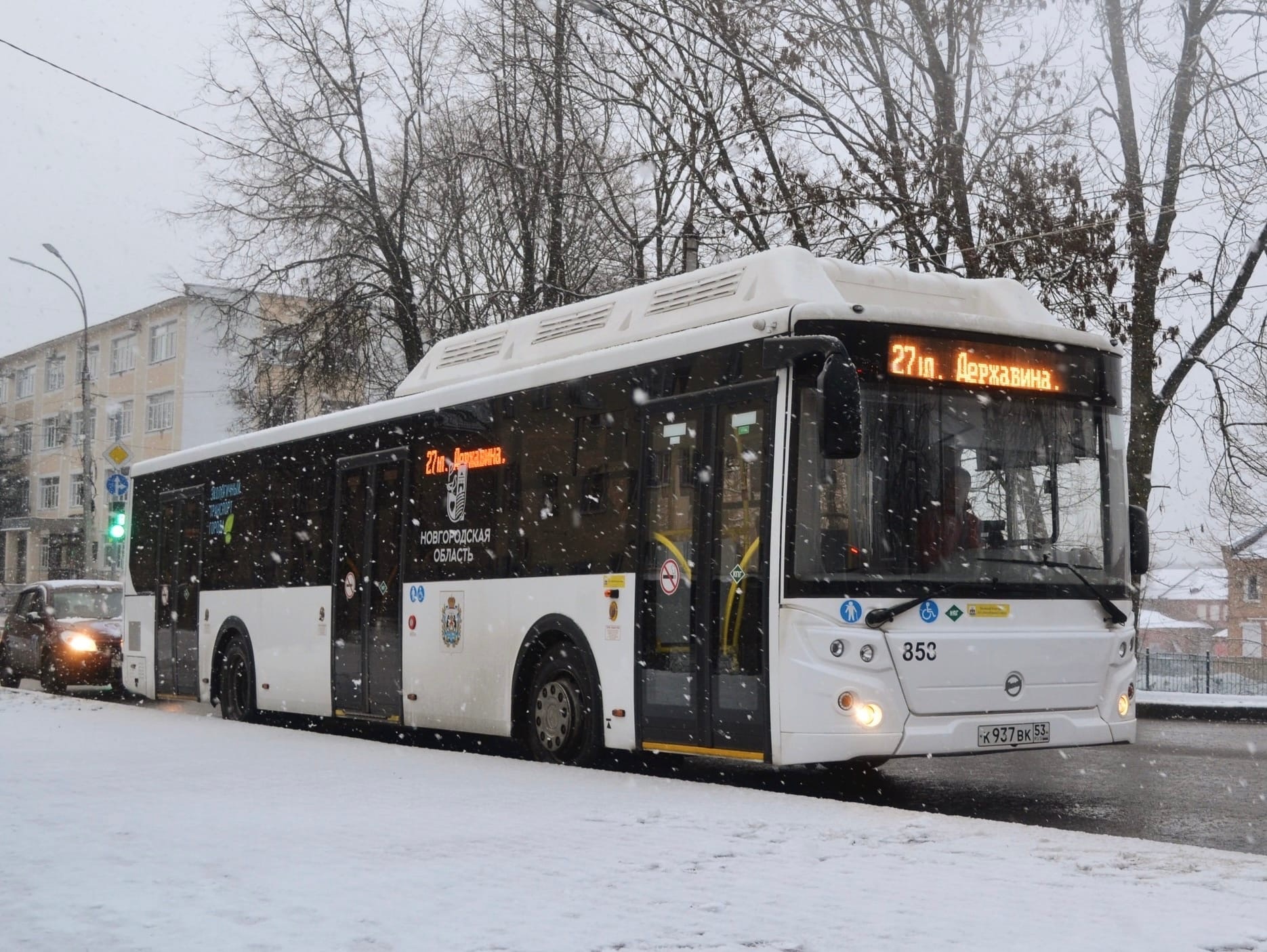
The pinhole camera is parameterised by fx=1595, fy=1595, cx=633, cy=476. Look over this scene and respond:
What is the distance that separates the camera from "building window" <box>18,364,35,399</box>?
8225 centimetres

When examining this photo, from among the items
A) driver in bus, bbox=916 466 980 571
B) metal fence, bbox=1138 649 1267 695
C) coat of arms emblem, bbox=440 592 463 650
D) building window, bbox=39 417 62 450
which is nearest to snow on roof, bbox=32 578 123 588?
coat of arms emblem, bbox=440 592 463 650

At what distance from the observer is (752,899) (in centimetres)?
566

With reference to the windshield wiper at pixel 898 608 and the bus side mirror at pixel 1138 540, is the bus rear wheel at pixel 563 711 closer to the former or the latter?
the windshield wiper at pixel 898 608

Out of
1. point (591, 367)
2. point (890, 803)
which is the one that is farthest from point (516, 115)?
point (890, 803)

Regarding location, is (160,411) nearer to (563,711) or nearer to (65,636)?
(65,636)

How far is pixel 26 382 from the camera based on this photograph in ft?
273

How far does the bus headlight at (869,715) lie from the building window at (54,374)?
7606cm

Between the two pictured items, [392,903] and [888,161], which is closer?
[392,903]

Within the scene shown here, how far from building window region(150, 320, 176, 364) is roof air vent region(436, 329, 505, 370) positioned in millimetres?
56090

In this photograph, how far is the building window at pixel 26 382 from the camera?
82250mm

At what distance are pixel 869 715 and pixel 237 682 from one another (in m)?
10.0

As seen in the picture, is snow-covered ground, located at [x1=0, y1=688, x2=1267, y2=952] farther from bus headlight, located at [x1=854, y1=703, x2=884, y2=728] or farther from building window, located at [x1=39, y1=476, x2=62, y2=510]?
A: building window, located at [x1=39, y1=476, x2=62, y2=510]

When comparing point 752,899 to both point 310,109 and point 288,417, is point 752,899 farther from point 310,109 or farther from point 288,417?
point 310,109

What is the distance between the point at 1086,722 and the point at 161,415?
207 ft
